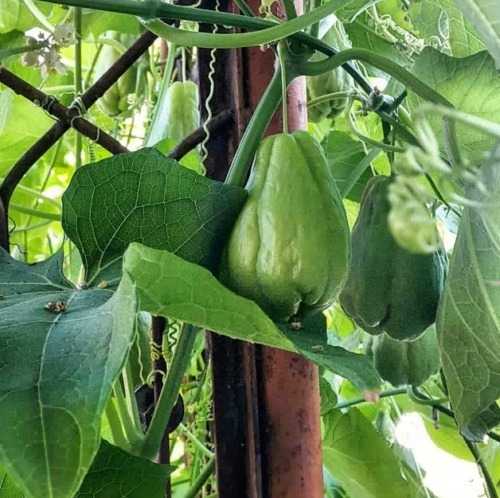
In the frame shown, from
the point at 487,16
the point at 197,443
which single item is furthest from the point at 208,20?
the point at 197,443

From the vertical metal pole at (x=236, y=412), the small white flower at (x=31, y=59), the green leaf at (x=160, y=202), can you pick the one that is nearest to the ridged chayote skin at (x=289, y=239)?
the green leaf at (x=160, y=202)

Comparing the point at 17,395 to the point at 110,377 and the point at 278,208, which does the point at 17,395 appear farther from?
the point at 278,208

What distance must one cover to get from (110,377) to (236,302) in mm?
84

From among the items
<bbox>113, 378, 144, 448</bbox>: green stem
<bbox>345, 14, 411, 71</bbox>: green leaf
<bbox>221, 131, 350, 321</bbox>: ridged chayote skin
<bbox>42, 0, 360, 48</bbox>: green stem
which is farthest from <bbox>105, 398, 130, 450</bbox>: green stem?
<bbox>345, 14, 411, 71</bbox>: green leaf

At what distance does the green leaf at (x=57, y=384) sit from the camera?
0.29 meters

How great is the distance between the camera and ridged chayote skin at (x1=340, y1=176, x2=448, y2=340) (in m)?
0.55

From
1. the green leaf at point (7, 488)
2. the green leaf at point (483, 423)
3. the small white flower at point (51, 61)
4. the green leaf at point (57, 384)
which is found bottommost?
the green leaf at point (7, 488)

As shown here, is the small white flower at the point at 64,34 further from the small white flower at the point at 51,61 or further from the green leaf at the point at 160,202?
the green leaf at the point at 160,202

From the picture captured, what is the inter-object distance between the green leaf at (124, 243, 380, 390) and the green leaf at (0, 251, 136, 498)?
25 mm

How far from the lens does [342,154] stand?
82 centimetres

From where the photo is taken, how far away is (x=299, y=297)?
17.2 inches

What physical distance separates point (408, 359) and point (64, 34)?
0.43 metres

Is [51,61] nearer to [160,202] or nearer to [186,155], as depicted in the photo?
[186,155]

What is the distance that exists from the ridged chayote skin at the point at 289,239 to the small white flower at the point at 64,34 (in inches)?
12.1
